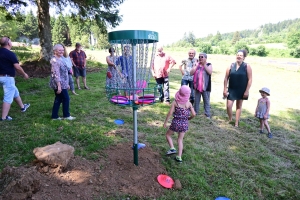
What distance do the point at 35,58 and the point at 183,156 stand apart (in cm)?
1112

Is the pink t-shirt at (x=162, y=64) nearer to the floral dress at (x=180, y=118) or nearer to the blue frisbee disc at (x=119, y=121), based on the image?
the blue frisbee disc at (x=119, y=121)

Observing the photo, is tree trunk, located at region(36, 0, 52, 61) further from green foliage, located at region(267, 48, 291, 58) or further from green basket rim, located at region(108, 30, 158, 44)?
green foliage, located at region(267, 48, 291, 58)

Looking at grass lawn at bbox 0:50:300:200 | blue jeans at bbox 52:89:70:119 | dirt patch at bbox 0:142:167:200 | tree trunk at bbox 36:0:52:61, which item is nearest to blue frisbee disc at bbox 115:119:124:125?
grass lawn at bbox 0:50:300:200

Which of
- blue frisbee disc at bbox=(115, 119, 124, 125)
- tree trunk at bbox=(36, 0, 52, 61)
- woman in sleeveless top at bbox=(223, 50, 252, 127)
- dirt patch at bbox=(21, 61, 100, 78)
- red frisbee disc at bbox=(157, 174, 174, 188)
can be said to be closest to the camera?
red frisbee disc at bbox=(157, 174, 174, 188)

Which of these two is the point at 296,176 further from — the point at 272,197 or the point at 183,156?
the point at 183,156

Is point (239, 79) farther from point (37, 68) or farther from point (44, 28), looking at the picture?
point (44, 28)

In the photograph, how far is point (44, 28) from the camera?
37.5 feet

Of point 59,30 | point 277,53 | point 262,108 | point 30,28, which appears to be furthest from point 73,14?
point 30,28

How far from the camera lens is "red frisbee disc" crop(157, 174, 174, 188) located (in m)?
3.25

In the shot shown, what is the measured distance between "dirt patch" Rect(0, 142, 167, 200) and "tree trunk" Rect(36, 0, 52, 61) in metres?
9.71

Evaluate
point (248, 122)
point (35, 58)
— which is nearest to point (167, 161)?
point (248, 122)

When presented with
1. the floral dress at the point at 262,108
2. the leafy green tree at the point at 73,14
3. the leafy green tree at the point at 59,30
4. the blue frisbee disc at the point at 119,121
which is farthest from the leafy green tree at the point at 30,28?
the floral dress at the point at 262,108

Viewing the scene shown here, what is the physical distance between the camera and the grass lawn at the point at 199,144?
346cm

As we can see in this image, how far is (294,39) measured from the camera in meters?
70.8
